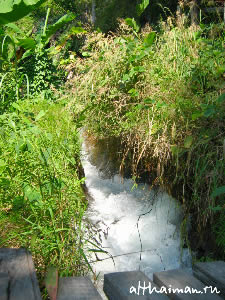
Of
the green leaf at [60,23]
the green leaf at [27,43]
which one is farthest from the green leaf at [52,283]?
the green leaf at [60,23]

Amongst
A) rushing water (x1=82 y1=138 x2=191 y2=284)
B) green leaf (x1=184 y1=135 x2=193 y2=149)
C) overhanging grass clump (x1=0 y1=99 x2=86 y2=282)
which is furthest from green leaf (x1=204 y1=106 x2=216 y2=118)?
overhanging grass clump (x1=0 y1=99 x2=86 y2=282)

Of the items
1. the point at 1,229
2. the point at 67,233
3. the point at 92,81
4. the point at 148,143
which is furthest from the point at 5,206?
the point at 92,81

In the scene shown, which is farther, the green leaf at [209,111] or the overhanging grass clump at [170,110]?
the overhanging grass clump at [170,110]

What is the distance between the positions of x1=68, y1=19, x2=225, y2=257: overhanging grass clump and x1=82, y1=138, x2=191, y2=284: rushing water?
0.27 m

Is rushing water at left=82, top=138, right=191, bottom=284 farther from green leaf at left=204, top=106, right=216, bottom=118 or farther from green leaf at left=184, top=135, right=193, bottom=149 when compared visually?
green leaf at left=204, top=106, right=216, bottom=118

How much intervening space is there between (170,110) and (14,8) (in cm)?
174

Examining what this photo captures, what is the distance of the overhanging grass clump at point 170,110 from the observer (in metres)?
3.31

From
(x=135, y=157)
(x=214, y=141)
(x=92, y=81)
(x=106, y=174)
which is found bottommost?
(x=106, y=174)

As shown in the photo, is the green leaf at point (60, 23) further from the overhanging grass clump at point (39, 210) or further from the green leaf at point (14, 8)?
the overhanging grass clump at point (39, 210)

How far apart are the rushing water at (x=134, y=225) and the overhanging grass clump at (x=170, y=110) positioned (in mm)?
266

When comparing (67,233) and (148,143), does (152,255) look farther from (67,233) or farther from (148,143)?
(67,233)

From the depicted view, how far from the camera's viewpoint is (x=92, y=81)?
4809 millimetres

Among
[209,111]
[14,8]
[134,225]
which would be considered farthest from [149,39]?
[134,225]

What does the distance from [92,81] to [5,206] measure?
2608 millimetres
